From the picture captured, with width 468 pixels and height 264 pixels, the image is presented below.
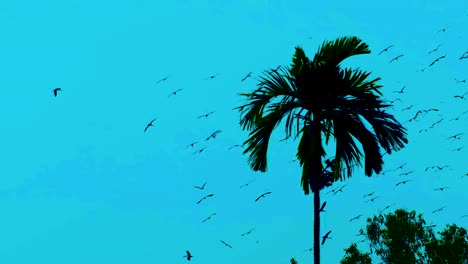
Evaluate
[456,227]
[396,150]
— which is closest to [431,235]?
[456,227]

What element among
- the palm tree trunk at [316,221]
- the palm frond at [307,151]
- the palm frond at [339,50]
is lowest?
the palm tree trunk at [316,221]

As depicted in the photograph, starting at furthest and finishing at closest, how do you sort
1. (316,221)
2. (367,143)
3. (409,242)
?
(409,242), (367,143), (316,221)

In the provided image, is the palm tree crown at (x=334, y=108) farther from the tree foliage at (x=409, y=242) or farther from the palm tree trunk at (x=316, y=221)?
the tree foliage at (x=409, y=242)

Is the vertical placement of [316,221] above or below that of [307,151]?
below

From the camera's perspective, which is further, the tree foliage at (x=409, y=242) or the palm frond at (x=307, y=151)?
the tree foliage at (x=409, y=242)

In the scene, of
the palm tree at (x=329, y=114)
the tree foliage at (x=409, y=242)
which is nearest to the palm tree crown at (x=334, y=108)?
the palm tree at (x=329, y=114)

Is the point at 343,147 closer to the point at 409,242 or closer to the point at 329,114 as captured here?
the point at 329,114

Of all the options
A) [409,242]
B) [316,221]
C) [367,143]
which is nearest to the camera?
[316,221]

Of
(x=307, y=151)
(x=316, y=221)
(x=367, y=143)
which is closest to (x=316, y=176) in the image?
(x=307, y=151)

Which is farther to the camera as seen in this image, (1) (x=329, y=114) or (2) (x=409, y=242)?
(2) (x=409, y=242)

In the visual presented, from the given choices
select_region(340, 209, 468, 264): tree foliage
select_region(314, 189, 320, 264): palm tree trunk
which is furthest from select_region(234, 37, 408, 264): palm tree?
select_region(340, 209, 468, 264): tree foliage

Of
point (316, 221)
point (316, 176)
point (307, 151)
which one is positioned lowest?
point (316, 221)

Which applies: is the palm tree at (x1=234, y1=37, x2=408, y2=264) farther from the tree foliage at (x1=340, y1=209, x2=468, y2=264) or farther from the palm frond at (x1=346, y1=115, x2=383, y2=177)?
the tree foliage at (x1=340, y1=209, x2=468, y2=264)

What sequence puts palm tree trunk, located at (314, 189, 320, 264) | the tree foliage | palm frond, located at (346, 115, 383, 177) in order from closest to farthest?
1. palm tree trunk, located at (314, 189, 320, 264)
2. palm frond, located at (346, 115, 383, 177)
3. the tree foliage
